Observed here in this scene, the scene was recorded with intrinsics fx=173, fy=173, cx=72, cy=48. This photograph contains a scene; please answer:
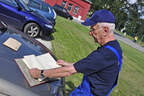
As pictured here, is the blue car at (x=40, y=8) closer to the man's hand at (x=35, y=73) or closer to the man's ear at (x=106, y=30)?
the man's hand at (x=35, y=73)

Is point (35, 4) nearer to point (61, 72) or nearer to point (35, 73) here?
point (35, 73)

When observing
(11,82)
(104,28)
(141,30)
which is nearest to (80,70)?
(104,28)

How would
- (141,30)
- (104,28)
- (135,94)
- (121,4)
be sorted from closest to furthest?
(104,28) → (135,94) → (121,4) → (141,30)

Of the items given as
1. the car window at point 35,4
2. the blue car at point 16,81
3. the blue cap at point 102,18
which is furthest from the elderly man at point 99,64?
the car window at point 35,4

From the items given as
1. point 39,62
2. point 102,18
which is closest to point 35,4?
point 39,62

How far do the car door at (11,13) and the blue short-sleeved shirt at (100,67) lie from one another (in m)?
5.40

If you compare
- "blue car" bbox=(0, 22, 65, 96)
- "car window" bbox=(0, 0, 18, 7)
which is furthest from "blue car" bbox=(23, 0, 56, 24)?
"blue car" bbox=(0, 22, 65, 96)

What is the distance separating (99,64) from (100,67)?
0.04 meters

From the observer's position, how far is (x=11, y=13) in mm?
6555

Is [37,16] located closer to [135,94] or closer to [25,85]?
[135,94]

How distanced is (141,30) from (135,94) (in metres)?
61.2

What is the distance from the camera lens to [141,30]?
62656 mm

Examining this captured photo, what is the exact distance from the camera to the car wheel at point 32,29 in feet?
22.9

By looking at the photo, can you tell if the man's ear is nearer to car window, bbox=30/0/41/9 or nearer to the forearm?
the forearm
